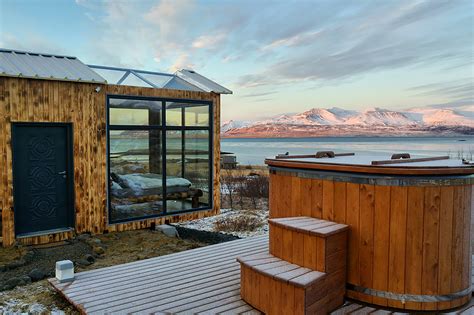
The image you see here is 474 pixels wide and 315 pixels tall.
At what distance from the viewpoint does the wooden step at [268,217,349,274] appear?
2875 millimetres

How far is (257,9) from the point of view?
877 cm

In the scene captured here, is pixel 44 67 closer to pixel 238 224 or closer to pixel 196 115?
pixel 196 115

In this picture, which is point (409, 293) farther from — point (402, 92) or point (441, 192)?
point (402, 92)

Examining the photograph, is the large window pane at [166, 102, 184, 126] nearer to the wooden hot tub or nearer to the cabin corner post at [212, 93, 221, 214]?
the cabin corner post at [212, 93, 221, 214]

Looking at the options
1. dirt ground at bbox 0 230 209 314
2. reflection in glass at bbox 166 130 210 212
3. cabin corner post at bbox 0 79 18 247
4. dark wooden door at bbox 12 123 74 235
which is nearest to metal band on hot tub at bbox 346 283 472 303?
dirt ground at bbox 0 230 209 314

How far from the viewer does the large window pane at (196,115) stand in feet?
23.7

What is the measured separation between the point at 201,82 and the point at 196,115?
28.9 inches

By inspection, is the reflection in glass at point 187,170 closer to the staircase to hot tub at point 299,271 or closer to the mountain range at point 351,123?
the staircase to hot tub at point 299,271

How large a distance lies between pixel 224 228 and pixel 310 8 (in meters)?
5.06

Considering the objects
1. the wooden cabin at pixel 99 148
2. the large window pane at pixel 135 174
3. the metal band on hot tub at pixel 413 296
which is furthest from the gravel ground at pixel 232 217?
the metal band on hot tub at pixel 413 296

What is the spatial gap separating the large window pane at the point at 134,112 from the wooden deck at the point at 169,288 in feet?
9.48

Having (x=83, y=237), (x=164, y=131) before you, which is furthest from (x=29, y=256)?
(x=164, y=131)

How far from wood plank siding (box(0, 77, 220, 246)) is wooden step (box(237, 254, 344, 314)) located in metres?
3.82

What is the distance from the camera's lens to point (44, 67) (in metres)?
5.87
